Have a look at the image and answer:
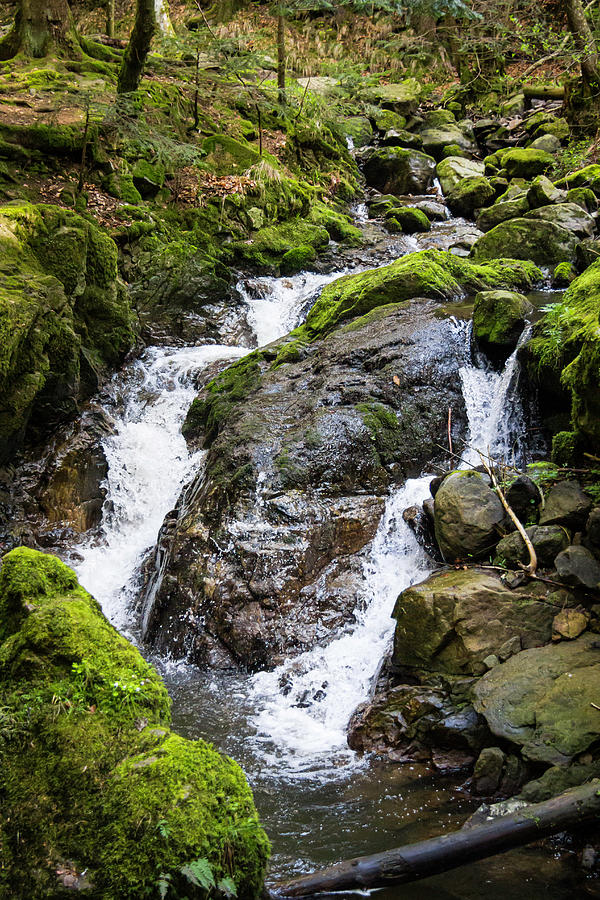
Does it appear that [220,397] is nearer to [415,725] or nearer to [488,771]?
[415,725]

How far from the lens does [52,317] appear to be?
7699 mm

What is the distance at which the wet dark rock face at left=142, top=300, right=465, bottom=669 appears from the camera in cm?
607

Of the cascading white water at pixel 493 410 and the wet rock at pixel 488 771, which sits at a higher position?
the cascading white water at pixel 493 410

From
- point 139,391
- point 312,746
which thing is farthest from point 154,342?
point 312,746

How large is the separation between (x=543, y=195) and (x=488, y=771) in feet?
41.3

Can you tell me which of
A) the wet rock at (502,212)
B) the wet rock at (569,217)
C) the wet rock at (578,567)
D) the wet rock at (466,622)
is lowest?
the wet rock at (466,622)

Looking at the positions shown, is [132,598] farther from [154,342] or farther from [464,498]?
[154,342]

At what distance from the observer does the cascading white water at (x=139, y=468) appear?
7543 mm

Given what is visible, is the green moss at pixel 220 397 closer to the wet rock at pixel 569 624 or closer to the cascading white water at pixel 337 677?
the cascading white water at pixel 337 677

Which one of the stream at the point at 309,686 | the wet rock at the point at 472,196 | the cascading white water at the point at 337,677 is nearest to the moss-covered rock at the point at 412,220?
the wet rock at the point at 472,196

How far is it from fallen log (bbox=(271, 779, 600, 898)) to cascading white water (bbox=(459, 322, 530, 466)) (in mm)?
4629

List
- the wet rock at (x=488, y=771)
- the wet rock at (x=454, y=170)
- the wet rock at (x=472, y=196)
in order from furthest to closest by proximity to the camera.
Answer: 1. the wet rock at (x=454, y=170)
2. the wet rock at (x=472, y=196)
3. the wet rock at (x=488, y=771)

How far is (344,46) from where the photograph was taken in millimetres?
24438

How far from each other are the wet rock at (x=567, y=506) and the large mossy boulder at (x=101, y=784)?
3.62 metres
